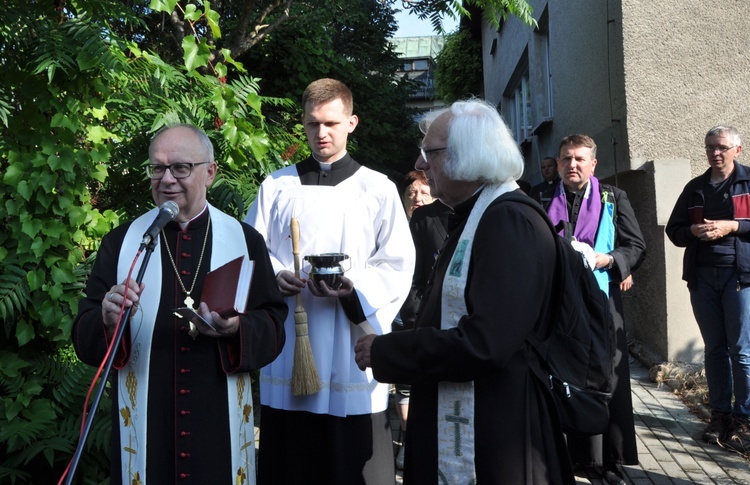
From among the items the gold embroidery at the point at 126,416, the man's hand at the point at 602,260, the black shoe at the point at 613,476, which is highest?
the man's hand at the point at 602,260

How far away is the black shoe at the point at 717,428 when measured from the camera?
623 cm

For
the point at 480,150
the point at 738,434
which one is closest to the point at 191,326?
the point at 480,150

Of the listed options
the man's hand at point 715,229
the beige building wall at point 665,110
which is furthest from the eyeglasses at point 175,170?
the beige building wall at point 665,110

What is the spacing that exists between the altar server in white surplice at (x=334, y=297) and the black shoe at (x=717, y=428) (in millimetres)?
3225

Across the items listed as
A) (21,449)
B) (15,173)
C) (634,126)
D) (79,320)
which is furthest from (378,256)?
(634,126)

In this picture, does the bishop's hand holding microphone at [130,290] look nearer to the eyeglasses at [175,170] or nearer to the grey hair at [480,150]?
the eyeglasses at [175,170]

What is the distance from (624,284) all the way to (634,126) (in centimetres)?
375

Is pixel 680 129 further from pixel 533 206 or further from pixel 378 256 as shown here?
pixel 533 206

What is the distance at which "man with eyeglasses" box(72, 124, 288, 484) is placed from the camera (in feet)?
10.4

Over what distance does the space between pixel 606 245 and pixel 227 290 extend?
3442mm

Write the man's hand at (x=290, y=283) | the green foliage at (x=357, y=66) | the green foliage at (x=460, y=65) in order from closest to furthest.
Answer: the man's hand at (x=290, y=283) < the green foliage at (x=357, y=66) < the green foliage at (x=460, y=65)

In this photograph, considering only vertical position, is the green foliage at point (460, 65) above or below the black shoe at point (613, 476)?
above

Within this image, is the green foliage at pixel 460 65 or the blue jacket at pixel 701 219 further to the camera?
the green foliage at pixel 460 65

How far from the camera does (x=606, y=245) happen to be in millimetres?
5621
